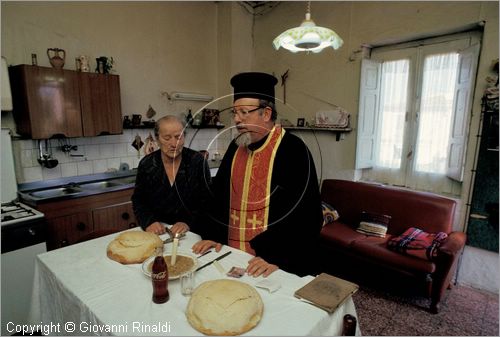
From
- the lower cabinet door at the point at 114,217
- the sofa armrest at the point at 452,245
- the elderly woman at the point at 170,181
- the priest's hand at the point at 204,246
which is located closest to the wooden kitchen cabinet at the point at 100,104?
the lower cabinet door at the point at 114,217

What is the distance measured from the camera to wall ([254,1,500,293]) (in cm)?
298

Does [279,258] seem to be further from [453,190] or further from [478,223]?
[453,190]

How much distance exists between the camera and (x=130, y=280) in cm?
126

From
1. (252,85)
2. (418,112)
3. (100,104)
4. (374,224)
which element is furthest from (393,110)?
(100,104)

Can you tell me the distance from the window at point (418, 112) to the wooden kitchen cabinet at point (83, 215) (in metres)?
2.97

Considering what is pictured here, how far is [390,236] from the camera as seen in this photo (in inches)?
122

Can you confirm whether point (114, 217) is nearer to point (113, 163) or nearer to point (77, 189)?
point (77, 189)

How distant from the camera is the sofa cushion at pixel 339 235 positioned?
3059 mm

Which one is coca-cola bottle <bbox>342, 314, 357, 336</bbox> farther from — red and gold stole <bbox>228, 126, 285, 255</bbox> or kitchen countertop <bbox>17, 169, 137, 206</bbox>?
kitchen countertop <bbox>17, 169, 137, 206</bbox>

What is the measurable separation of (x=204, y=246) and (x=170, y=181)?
642 millimetres

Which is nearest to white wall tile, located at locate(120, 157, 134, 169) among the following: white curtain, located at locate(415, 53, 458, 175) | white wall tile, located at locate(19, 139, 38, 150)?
white wall tile, located at locate(19, 139, 38, 150)

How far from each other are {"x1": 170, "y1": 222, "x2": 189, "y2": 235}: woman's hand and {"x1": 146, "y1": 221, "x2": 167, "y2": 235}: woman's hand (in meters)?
0.05

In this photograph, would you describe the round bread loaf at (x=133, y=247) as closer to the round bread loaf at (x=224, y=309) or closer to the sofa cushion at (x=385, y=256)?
the round bread loaf at (x=224, y=309)

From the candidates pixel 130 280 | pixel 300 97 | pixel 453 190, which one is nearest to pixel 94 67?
pixel 300 97
